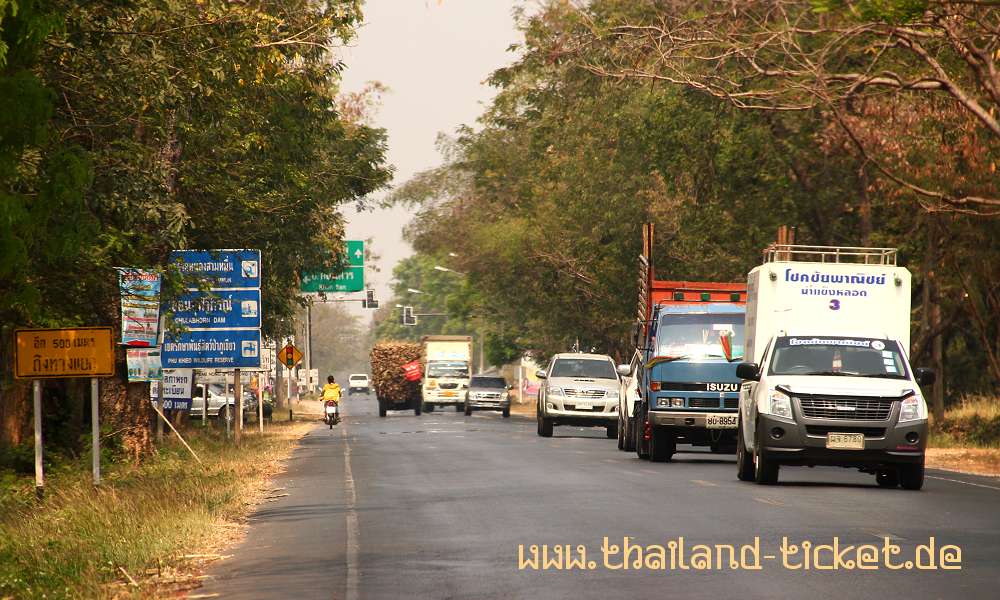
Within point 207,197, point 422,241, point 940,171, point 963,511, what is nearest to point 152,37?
point 963,511

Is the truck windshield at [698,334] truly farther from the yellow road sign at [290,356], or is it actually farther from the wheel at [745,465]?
the yellow road sign at [290,356]

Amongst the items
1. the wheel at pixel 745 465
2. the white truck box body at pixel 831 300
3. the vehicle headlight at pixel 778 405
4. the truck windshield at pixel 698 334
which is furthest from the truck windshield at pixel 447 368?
the vehicle headlight at pixel 778 405

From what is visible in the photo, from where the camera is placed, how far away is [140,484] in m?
22.1

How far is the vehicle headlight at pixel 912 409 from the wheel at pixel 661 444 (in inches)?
296

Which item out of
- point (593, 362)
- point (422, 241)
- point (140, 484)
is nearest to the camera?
point (140, 484)

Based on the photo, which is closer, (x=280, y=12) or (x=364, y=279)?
(x=280, y=12)

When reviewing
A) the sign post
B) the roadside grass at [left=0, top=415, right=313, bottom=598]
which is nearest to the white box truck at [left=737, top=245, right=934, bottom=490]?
the roadside grass at [left=0, top=415, right=313, bottom=598]

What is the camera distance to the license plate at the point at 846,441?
20.7 meters

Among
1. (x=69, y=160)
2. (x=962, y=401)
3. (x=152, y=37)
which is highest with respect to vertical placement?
(x=152, y=37)

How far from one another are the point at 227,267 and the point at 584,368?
11481 millimetres

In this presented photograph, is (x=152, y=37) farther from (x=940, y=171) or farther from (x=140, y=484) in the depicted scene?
(x=940, y=171)

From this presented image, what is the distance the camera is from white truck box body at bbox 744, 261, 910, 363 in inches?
895

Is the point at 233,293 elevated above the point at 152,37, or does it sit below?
below

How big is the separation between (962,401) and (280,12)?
3088 centimetres
